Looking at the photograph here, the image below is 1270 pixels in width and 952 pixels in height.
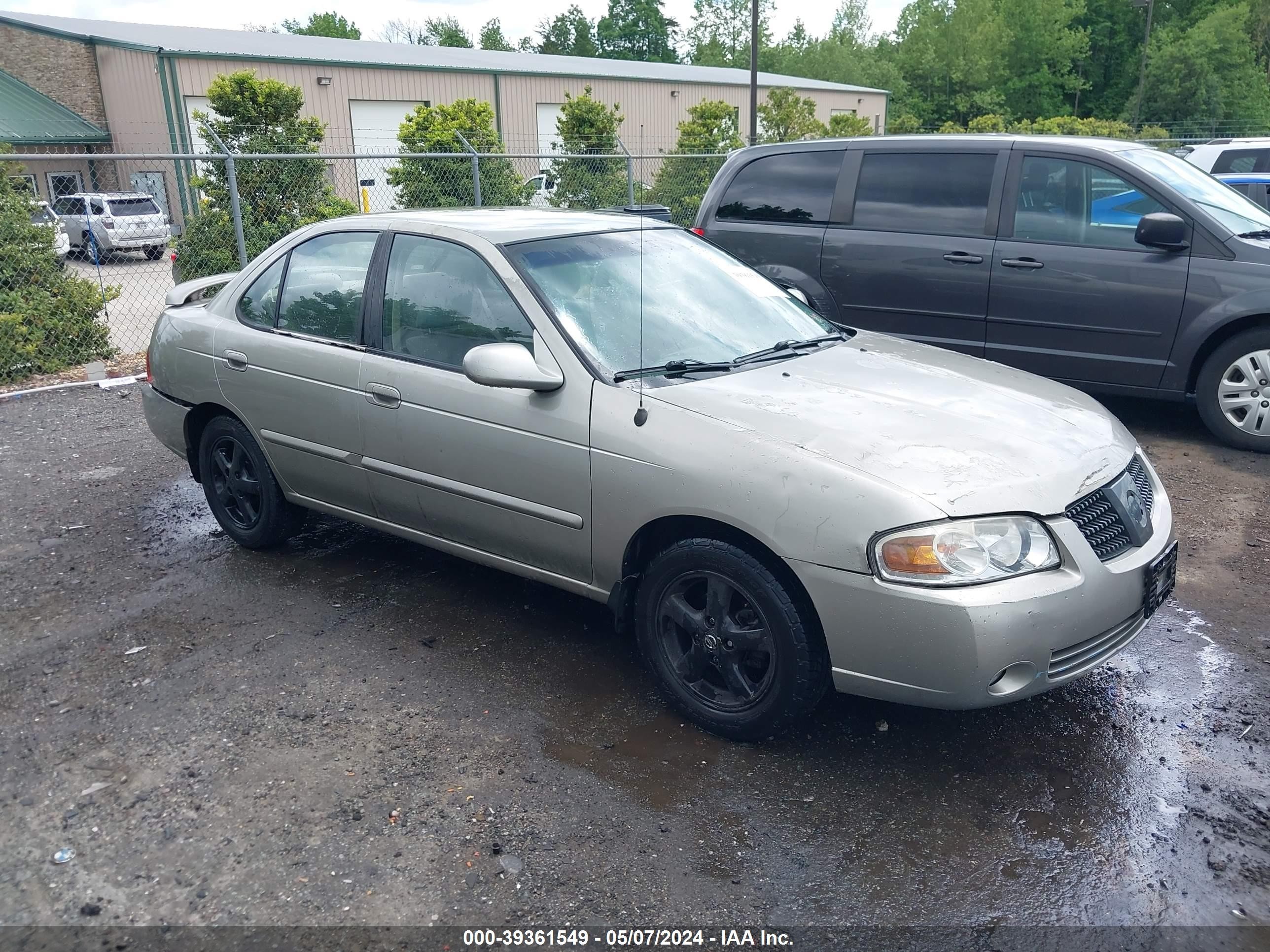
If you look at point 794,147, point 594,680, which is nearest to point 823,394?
point 594,680

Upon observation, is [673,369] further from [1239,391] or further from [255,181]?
[255,181]

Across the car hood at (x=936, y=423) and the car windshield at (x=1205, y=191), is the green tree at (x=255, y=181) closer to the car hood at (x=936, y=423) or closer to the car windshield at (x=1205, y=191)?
the car windshield at (x=1205, y=191)

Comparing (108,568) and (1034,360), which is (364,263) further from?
(1034,360)

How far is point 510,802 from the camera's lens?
3.11 metres

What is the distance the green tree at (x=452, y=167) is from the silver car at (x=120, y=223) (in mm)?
5768

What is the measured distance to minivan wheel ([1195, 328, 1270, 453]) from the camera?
6254 millimetres

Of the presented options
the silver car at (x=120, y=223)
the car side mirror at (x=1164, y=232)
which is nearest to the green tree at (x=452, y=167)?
the silver car at (x=120, y=223)

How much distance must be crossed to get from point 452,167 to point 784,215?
8.65m

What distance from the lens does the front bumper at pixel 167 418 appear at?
17.1 ft

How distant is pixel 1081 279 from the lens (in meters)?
6.59

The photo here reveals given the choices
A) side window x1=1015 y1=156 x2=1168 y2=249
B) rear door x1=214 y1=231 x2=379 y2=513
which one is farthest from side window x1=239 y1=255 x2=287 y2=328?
side window x1=1015 y1=156 x2=1168 y2=249

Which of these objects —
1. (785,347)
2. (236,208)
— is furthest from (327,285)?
(236,208)

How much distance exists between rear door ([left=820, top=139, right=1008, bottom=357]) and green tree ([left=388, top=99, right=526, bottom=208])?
6.83 meters

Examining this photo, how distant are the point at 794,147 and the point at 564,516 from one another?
5123 millimetres
